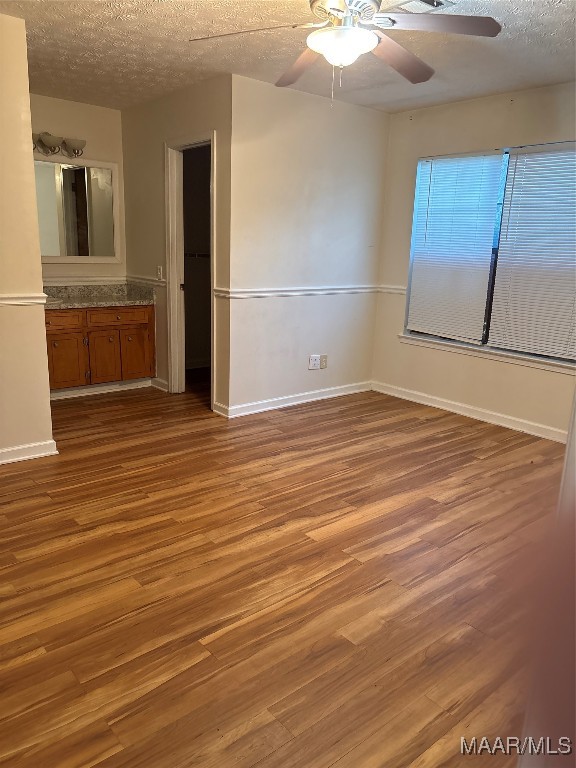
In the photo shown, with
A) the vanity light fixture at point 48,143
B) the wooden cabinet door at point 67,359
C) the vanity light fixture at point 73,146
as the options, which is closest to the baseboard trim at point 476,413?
the wooden cabinet door at point 67,359

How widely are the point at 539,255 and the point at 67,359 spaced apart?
12.2 feet

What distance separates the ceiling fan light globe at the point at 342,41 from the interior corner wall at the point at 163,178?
181cm

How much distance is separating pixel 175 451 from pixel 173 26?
244cm

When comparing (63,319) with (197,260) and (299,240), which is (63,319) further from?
(299,240)

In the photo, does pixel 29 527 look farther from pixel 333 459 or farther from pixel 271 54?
pixel 271 54

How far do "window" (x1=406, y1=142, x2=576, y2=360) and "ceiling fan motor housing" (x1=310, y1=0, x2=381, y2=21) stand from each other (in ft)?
7.27

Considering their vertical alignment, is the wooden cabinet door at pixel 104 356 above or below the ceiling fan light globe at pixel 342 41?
below

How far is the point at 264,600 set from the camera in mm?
2180

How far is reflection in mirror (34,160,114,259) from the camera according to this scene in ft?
15.6

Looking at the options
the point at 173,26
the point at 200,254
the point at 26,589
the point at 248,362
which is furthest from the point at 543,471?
the point at 200,254

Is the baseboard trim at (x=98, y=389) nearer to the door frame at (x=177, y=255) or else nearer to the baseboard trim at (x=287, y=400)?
the door frame at (x=177, y=255)

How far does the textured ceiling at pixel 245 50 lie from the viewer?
2.74 metres

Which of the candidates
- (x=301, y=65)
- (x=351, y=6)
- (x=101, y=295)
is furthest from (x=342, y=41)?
(x=101, y=295)

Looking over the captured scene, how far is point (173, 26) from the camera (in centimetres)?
299
